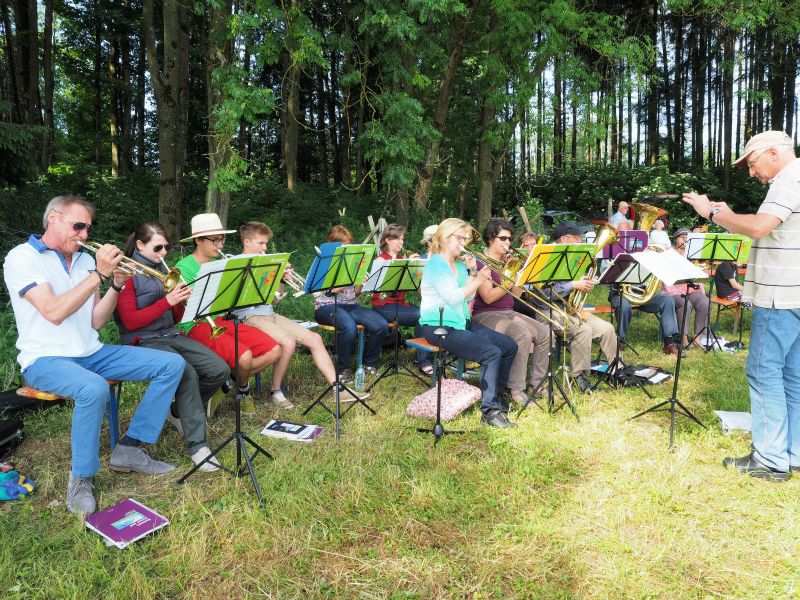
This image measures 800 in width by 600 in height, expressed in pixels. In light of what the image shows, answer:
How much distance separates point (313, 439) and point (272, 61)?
22.3ft

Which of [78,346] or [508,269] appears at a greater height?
[508,269]

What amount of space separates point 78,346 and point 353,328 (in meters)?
2.79

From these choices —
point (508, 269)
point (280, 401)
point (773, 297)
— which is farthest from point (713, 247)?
point (280, 401)

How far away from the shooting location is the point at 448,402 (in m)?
4.84

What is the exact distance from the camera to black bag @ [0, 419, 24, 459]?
399 cm

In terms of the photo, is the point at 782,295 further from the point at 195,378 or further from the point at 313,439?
the point at 195,378

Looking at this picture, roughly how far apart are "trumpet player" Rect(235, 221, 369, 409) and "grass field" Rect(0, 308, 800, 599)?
0.70 m

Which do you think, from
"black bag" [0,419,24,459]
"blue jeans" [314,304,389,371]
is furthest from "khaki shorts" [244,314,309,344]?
"black bag" [0,419,24,459]

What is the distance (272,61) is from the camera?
29.6ft

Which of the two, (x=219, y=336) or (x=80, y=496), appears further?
(x=219, y=336)

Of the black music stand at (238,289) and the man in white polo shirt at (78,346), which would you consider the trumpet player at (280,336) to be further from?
the man in white polo shirt at (78,346)

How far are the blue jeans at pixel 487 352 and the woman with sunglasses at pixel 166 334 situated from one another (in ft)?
5.99

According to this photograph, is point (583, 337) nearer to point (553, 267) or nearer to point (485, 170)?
point (553, 267)

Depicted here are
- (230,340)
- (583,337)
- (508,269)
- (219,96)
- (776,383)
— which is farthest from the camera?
(219,96)
